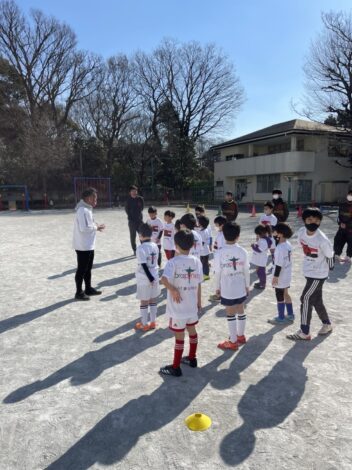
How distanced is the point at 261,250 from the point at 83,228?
131 inches

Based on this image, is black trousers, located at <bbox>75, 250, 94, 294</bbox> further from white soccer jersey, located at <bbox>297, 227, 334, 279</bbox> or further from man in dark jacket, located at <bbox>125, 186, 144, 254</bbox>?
white soccer jersey, located at <bbox>297, 227, 334, 279</bbox>

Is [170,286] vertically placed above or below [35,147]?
below

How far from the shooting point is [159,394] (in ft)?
→ 11.0

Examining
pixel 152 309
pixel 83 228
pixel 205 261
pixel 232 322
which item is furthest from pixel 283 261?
pixel 83 228

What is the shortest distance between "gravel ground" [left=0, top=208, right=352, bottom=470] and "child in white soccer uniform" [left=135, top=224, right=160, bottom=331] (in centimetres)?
22

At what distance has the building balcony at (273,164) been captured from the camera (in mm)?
29797

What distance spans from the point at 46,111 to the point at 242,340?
35865mm

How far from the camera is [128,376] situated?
3656mm

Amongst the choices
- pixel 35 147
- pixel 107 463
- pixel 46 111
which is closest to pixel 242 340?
pixel 107 463

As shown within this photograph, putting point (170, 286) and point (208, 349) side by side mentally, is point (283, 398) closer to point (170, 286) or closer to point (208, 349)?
point (208, 349)

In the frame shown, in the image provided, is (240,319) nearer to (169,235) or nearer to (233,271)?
(233,271)

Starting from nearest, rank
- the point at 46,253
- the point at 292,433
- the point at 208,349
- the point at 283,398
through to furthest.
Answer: the point at 292,433, the point at 283,398, the point at 208,349, the point at 46,253

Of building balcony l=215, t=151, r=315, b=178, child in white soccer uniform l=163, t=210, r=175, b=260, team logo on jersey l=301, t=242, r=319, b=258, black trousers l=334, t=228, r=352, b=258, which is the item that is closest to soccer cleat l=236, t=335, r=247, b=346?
team logo on jersey l=301, t=242, r=319, b=258

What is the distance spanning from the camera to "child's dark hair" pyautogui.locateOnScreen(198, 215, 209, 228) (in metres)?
6.86
